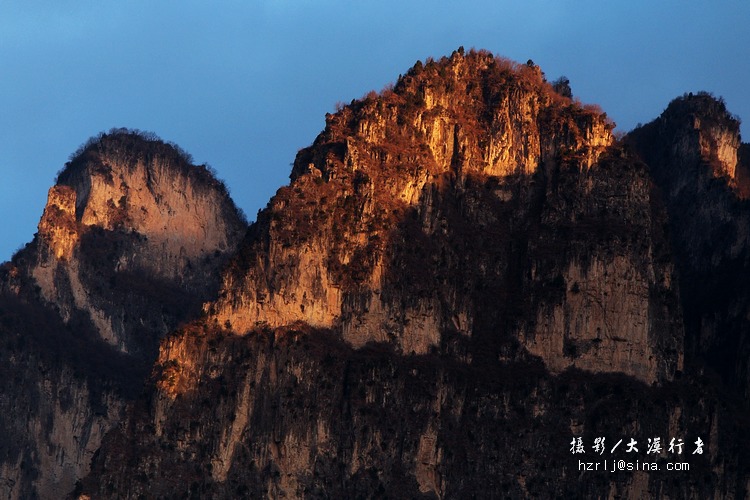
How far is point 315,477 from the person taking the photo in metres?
188

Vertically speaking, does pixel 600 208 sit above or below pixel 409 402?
above

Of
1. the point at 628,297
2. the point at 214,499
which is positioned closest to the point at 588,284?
the point at 628,297

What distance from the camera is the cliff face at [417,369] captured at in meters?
Answer: 189

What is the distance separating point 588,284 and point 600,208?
6.20m

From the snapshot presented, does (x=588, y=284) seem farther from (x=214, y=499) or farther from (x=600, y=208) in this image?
(x=214, y=499)

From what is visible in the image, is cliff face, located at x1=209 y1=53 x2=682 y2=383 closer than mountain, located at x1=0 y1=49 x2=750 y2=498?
No

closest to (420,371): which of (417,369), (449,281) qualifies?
(417,369)

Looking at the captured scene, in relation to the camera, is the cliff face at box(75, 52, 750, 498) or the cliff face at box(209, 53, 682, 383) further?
the cliff face at box(209, 53, 682, 383)

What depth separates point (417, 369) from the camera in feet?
633

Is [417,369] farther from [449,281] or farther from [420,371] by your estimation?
[449,281]

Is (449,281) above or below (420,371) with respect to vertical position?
above

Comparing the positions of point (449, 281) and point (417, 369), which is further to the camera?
point (449, 281)

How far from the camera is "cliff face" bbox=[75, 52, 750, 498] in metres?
189

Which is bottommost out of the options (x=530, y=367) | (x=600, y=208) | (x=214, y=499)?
(x=214, y=499)
